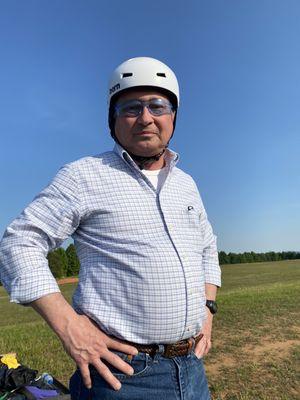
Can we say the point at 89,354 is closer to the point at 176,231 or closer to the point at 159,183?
the point at 176,231

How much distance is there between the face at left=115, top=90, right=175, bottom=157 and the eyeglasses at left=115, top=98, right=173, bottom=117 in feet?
0.07

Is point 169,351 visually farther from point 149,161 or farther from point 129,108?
point 129,108

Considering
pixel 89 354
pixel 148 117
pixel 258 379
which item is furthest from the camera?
pixel 258 379

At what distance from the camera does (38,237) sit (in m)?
2.01

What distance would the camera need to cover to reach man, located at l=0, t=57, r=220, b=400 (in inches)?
75.1

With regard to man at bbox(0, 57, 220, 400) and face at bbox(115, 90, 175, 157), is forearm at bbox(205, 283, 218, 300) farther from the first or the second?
face at bbox(115, 90, 175, 157)

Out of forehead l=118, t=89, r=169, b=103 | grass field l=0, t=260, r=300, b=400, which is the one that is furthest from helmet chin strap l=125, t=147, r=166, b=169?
grass field l=0, t=260, r=300, b=400

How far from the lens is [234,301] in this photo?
12445 mm

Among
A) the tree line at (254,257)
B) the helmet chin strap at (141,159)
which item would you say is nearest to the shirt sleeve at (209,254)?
the helmet chin strap at (141,159)

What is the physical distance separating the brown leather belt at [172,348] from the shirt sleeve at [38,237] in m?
0.51

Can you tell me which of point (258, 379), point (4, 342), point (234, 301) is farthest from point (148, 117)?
point (234, 301)

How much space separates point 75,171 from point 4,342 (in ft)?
23.4

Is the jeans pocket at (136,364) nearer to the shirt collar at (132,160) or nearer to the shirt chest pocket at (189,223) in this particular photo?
the shirt chest pocket at (189,223)

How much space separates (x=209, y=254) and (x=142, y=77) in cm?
119
